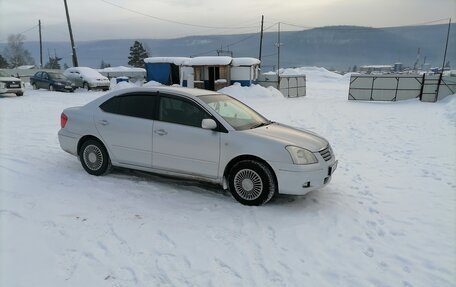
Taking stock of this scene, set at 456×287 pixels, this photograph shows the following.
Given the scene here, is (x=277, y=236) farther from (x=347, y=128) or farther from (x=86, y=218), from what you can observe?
(x=347, y=128)

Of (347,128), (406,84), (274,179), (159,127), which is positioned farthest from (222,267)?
(406,84)

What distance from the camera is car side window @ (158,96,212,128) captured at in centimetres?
500

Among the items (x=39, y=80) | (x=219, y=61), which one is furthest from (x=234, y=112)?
(x=39, y=80)

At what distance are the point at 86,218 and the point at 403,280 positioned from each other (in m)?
3.56

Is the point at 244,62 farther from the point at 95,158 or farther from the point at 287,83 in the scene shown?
the point at 95,158

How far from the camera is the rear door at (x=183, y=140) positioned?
485 centimetres

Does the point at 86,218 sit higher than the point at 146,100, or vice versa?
the point at 146,100

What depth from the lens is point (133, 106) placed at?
545cm

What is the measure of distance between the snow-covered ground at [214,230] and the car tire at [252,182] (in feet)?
0.48

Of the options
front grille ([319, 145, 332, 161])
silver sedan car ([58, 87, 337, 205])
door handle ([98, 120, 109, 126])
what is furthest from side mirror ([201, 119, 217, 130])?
door handle ([98, 120, 109, 126])

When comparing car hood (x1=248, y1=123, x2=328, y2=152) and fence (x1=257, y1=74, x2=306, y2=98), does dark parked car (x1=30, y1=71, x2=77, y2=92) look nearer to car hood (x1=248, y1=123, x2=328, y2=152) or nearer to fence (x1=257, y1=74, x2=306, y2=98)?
fence (x1=257, y1=74, x2=306, y2=98)

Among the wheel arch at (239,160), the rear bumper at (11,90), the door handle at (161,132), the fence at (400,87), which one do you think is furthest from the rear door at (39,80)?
the wheel arch at (239,160)

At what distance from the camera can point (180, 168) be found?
5.05 meters

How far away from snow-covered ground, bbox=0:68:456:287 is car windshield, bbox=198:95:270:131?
1.12 metres
